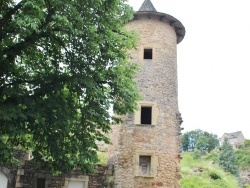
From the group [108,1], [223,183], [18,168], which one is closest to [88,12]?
[108,1]

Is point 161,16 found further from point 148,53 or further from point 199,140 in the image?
point 199,140

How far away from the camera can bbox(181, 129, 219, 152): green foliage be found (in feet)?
223

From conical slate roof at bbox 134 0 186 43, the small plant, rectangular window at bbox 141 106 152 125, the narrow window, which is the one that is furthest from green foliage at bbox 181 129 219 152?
the narrow window

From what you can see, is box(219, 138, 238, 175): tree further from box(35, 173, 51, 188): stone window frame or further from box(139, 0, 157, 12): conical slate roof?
box(35, 173, 51, 188): stone window frame

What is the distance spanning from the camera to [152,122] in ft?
55.5

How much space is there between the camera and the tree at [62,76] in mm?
9648

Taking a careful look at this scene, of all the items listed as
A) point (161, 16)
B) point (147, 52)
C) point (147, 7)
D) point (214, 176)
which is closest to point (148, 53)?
point (147, 52)

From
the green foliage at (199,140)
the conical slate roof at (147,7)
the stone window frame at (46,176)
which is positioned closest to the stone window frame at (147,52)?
the conical slate roof at (147,7)

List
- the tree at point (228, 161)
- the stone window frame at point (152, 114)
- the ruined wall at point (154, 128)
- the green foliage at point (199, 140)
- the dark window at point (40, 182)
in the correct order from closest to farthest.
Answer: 1. the ruined wall at point (154, 128)
2. the dark window at point (40, 182)
3. the stone window frame at point (152, 114)
4. the tree at point (228, 161)
5. the green foliage at point (199, 140)

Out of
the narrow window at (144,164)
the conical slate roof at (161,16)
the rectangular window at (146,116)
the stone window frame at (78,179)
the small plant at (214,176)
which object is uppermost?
the conical slate roof at (161,16)

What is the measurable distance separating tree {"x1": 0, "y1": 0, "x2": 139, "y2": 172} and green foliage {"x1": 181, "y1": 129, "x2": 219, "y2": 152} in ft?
193

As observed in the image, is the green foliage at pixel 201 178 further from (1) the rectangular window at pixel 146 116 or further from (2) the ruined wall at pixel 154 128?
(2) the ruined wall at pixel 154 128


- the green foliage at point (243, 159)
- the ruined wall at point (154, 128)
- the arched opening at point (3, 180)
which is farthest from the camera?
the green foliage at point (243, 159)

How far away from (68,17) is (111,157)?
9.30m
